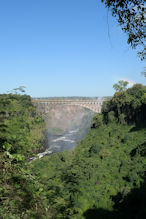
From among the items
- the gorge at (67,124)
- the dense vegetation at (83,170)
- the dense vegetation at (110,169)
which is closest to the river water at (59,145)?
the gorge at (67,124)

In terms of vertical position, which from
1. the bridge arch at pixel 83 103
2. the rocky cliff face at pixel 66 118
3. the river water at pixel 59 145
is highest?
the bridge arch at pixel 83 103

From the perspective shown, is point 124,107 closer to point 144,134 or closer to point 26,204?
point 144,134

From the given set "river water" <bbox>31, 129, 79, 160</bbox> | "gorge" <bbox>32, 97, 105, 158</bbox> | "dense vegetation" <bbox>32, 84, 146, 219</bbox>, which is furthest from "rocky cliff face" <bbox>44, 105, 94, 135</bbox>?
"dense vegetation" <bbox>32, 84, 146, 219</bbox>

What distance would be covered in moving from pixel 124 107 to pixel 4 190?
44.3 m

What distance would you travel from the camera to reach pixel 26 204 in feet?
12.2

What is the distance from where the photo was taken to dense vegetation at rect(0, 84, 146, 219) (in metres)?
3.79

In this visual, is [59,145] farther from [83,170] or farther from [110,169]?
[83,170]

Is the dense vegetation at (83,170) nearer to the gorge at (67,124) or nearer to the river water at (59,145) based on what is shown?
the river water at (59,145)

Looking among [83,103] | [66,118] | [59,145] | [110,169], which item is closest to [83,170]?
[110,169]

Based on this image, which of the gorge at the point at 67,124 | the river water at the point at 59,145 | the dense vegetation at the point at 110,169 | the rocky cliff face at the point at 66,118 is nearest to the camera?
the dense vegetation at the point at 110,169

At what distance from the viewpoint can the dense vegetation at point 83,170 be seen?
12.4ft

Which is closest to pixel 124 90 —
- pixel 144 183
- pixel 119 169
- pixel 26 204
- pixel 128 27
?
pixel 119 169

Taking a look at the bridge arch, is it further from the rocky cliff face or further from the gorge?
the rocky cliff face

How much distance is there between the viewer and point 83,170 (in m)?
25.9
